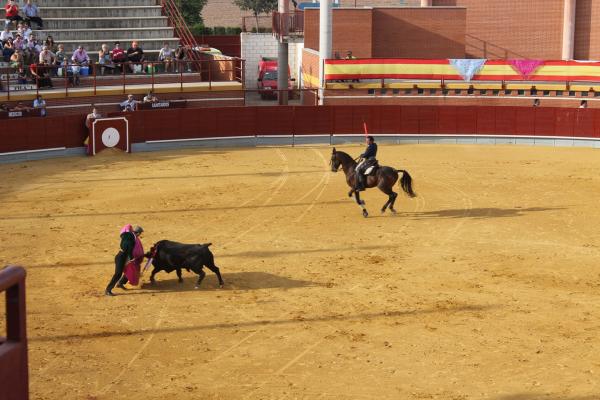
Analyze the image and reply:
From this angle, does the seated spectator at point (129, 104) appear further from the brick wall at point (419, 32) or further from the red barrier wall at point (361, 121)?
the brick wall at point (419, 32)

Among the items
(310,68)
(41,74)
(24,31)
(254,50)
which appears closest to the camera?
(41,74)

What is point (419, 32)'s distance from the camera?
44.6 metres

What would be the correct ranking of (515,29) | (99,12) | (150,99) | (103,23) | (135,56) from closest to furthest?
(150,99), (135,56), (103,23), (99,12), (515,29)

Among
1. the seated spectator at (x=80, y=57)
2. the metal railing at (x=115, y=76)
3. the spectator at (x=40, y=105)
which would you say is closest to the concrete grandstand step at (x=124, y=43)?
the metal railing at (x=115, y=76)

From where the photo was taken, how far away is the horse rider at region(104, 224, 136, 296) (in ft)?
47.7

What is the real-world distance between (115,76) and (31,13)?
17.9 feet

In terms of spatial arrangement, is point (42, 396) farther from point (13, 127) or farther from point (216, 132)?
point (216, 132)

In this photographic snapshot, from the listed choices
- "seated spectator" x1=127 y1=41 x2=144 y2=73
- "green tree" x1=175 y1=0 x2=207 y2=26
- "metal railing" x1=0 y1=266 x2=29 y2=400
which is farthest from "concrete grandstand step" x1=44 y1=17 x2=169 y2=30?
"metal railing" x1=0 y1=266 x2=29 y2=400

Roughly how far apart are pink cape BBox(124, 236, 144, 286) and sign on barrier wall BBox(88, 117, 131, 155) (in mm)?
15879

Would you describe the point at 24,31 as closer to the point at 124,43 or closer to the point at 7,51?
the point at 7,51

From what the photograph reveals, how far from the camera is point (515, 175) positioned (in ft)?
88.2

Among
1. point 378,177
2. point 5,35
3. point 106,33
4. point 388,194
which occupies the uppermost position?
point 106,33

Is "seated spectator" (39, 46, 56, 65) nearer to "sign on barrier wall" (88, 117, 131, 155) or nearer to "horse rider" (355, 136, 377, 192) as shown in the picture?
"sign on barrier wall" (88, 117, 131, 155)

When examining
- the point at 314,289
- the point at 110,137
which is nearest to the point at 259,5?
the point at 110,137
